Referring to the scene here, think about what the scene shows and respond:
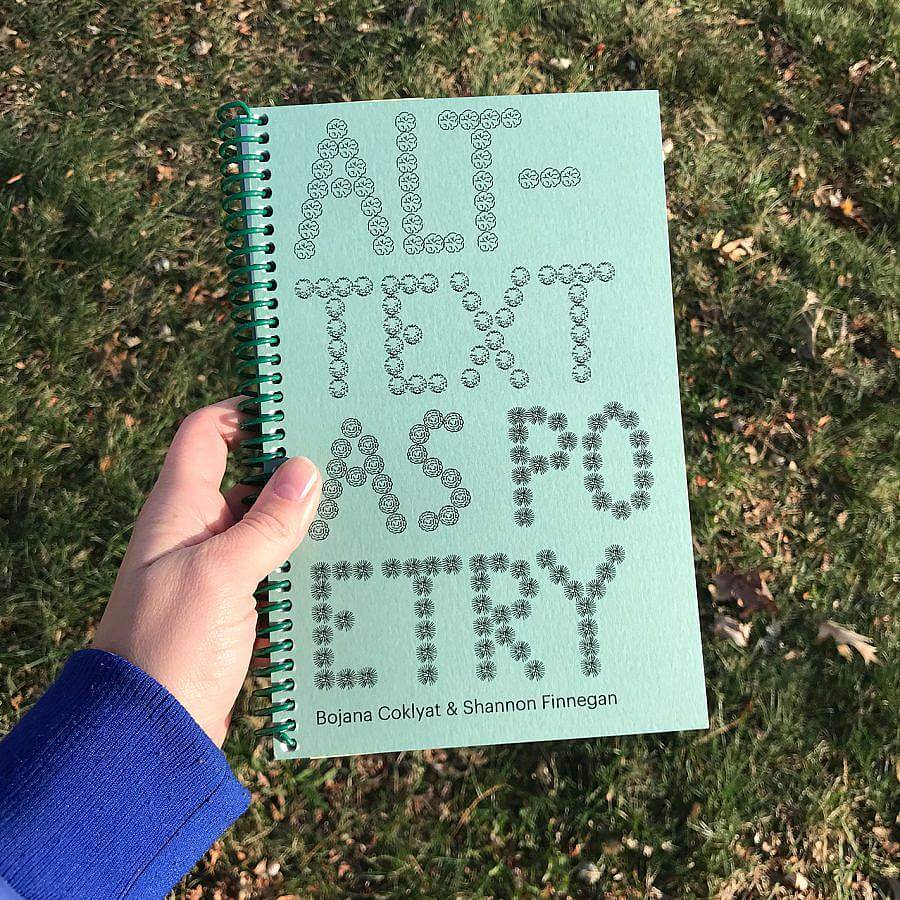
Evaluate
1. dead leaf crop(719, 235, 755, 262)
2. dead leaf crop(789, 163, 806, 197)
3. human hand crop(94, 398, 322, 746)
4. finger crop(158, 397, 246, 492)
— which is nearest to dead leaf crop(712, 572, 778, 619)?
dead leaf crop(719, 235, 755, 262)

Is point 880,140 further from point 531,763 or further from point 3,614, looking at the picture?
point 3,614

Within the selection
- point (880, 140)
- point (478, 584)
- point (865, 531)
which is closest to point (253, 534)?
point (478, 584)

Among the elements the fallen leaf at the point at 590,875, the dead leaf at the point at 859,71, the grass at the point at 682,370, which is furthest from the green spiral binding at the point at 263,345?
the dead leaf at the point at 859,71

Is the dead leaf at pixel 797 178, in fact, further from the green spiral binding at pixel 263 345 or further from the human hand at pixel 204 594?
the human hand at pixel 204 594

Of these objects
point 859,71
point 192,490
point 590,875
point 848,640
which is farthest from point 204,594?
point 859,71

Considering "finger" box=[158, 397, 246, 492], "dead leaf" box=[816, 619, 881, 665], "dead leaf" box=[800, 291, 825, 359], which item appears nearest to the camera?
"finger" box=[158, 397, 246, 492]

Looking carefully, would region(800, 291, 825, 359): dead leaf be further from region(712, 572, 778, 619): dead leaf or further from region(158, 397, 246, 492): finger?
region(158, 397, 246, 492): finger
